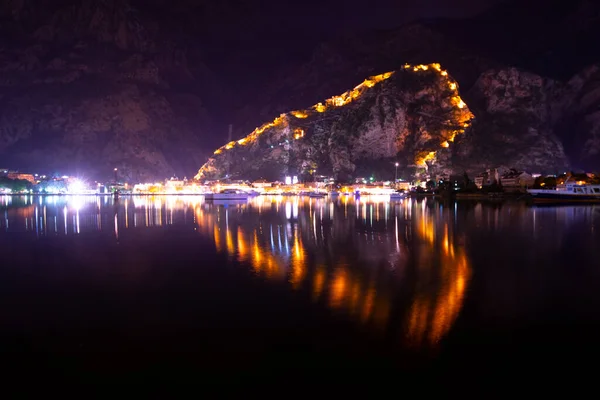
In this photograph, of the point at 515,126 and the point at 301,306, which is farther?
the point at 515,126

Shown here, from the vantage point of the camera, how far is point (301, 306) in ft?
32.2

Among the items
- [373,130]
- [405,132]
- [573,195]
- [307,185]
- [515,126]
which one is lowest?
[573,195]

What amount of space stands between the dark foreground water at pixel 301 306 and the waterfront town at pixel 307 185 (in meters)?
53.2

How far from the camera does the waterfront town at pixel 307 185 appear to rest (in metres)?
69.6

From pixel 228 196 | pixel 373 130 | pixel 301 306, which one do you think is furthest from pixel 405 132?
pixel 301 306

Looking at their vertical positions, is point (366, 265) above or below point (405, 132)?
below

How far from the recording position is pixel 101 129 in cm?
13288

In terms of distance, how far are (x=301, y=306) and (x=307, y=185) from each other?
9844cm

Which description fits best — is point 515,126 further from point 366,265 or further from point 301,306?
point 301,306

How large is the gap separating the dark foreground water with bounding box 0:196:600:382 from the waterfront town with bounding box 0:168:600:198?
2096 inches

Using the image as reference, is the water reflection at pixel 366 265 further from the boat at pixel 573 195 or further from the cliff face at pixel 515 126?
the cliff face at pixel 515 126

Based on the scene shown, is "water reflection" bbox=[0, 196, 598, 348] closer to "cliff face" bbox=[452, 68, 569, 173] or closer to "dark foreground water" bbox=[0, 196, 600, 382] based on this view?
"dark foreground water" bbox=[0, 196, 600, 382]

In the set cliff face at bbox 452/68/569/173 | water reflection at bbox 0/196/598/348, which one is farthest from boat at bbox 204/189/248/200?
water reflection at bbox 0/196/598/348

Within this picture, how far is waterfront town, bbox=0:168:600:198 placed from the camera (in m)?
69.6
